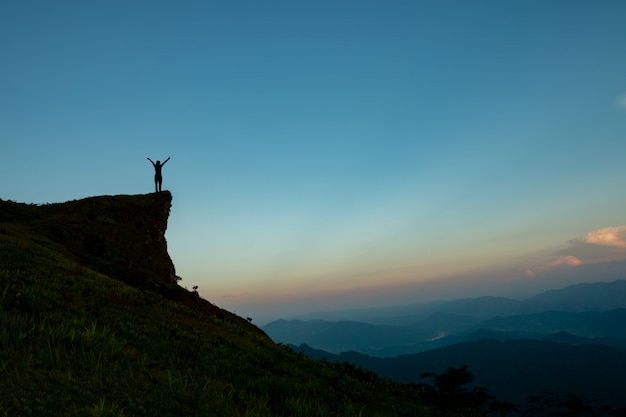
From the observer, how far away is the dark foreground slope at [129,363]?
7.81 m

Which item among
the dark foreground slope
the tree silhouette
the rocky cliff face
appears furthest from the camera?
the rocky cliff face

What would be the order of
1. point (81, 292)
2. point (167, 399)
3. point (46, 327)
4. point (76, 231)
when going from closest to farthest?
1. point (167, 399)
2. point (46, 327)
3. point (81, 292)
4. point (76, 231)

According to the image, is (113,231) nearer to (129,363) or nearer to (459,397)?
(129,363)

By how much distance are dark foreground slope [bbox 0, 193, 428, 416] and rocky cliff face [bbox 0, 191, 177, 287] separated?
13.5 feet

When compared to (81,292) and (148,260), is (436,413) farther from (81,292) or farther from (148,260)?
(148,260)

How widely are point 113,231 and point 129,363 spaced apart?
2658 centimetres

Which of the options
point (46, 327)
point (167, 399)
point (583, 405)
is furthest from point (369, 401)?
point (583, 405)

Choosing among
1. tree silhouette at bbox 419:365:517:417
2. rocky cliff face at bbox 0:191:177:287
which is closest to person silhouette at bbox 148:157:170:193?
rocky cliff face at bbox 0:191:177:287

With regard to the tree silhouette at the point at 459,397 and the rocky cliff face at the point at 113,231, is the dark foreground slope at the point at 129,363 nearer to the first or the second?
the tree silhouette at the point at 459,397

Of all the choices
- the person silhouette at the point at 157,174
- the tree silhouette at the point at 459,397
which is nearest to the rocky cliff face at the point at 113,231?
the person silhouette at the point at 157,174

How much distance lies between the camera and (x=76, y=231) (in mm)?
29688

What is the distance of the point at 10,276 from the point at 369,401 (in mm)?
14070

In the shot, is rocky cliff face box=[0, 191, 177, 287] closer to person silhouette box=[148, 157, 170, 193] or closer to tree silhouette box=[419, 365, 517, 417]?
person silhouette box=[148, 157, 170, 193]

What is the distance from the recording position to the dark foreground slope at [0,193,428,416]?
25.6ft
